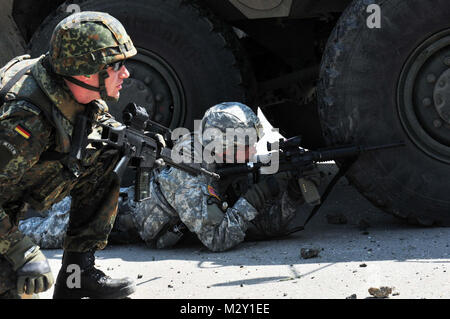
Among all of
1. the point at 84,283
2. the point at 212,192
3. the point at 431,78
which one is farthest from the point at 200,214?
the point at 431,78

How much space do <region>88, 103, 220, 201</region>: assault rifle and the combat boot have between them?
0.43 m

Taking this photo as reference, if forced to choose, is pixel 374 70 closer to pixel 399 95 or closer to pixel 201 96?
pixel 399 95

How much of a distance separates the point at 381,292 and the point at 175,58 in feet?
8.03

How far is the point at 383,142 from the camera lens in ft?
14.2

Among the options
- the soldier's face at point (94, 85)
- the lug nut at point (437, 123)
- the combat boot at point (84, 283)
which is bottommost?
the combat boot at point (84, 283)

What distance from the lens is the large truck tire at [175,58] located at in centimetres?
484

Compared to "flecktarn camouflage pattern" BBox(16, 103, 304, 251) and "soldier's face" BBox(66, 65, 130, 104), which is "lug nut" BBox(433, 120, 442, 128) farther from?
"soldier's face" BBox(66, 65, 130, 104)

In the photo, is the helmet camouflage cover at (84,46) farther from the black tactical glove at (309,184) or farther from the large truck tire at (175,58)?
the large truck tire at (175,58)

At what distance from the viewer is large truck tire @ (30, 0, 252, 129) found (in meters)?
4.84

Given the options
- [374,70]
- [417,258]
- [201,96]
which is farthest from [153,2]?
[417,258]

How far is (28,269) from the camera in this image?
2.80m

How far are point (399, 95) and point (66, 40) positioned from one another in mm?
2162

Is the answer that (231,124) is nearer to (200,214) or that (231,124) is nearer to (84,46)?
(200,214)

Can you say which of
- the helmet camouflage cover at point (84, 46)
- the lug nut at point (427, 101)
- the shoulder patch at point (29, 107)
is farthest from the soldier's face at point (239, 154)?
the shoulder patch at point (29, 107)
